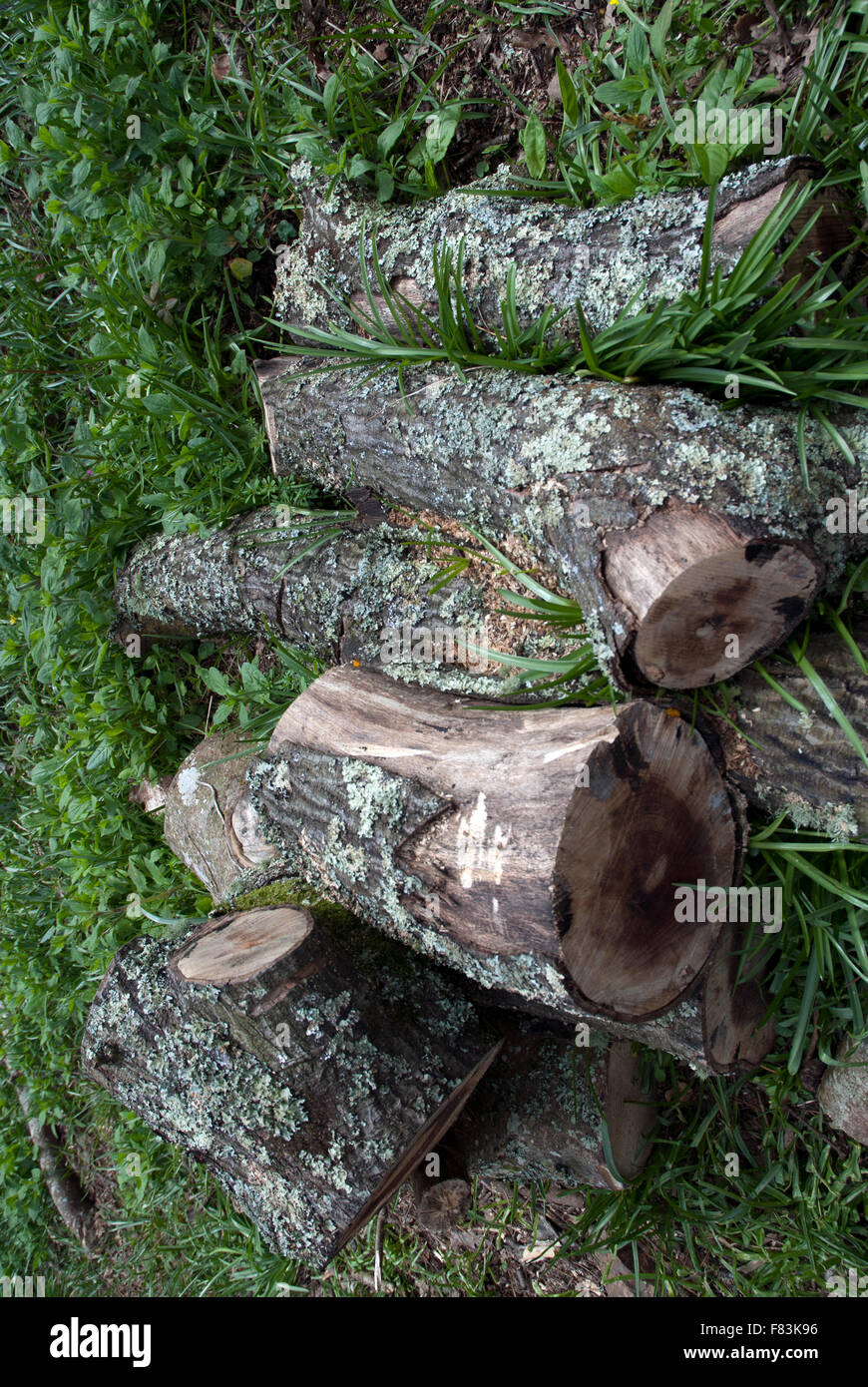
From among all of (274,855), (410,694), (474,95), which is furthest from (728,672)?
(474,95)

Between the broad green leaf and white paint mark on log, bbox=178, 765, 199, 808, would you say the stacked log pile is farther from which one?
white paint mark on log, bbox=178, 765, 199, 808

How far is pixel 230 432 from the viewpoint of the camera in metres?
3.10

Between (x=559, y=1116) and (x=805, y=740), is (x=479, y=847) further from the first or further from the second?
(x=559, y=1116)

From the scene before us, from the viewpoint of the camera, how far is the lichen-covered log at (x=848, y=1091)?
213cm

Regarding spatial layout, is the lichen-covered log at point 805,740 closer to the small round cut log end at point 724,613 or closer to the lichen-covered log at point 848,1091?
the small round cut log end at point 724,613

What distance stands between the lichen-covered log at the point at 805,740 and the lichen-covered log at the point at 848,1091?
2.29 feet

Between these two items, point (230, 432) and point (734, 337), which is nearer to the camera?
point (734, 337)

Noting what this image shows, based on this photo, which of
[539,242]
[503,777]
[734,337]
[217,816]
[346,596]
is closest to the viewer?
[503,777]

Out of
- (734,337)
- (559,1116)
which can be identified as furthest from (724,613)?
(559,1116)

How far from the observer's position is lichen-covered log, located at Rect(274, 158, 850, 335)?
1.83 m

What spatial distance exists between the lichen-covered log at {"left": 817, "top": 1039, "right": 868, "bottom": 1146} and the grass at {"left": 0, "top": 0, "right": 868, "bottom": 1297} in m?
0.06

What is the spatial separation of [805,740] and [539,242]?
51.2 inches

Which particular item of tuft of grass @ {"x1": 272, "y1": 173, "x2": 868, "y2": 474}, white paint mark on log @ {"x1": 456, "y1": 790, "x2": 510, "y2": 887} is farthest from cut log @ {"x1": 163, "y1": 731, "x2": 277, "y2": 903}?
tuft of grass @ {"x1": 272, "y1": 173, "x2": 868, "y2": 474}

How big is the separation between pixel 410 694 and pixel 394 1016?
745 mm
